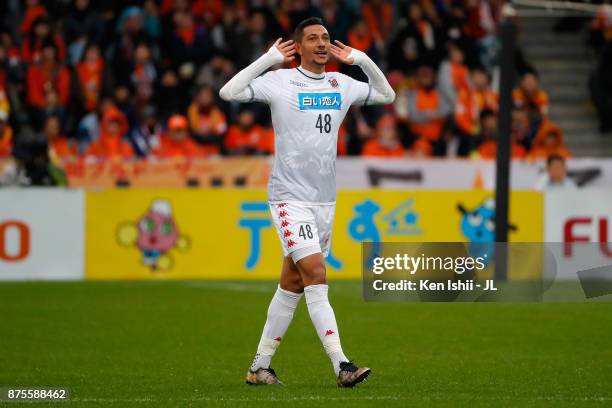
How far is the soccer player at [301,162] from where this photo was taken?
32.1 feet

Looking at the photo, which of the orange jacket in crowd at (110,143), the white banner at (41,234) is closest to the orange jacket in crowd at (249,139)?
the orange jacket in crowd at (110,143)

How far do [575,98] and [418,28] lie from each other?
3.36m

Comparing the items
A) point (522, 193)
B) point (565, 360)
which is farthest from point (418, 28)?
point (565, 360)

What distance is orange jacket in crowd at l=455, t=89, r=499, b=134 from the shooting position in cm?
2302

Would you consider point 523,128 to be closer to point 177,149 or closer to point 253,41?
point 253,41

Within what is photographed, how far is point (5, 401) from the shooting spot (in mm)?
9234

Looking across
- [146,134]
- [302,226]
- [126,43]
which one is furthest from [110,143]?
[302,226]

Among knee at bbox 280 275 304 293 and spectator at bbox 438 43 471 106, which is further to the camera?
spectator at bbox 438 43 471 106

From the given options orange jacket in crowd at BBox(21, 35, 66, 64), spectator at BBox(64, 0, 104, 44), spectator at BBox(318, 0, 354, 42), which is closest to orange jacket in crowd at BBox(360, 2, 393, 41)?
spectator at BBox(318, 0, 354, 42)

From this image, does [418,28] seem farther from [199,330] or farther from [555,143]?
[199,330]

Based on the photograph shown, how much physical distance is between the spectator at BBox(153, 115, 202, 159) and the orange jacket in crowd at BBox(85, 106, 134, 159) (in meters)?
0.43

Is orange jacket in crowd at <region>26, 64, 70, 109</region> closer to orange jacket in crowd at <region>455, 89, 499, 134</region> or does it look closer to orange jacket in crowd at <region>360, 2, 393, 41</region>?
orange jacket in crowd at <region>360, 2, 393, 41</region>

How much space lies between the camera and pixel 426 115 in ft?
76.1

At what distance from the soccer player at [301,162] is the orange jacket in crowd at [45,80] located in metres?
13.1
